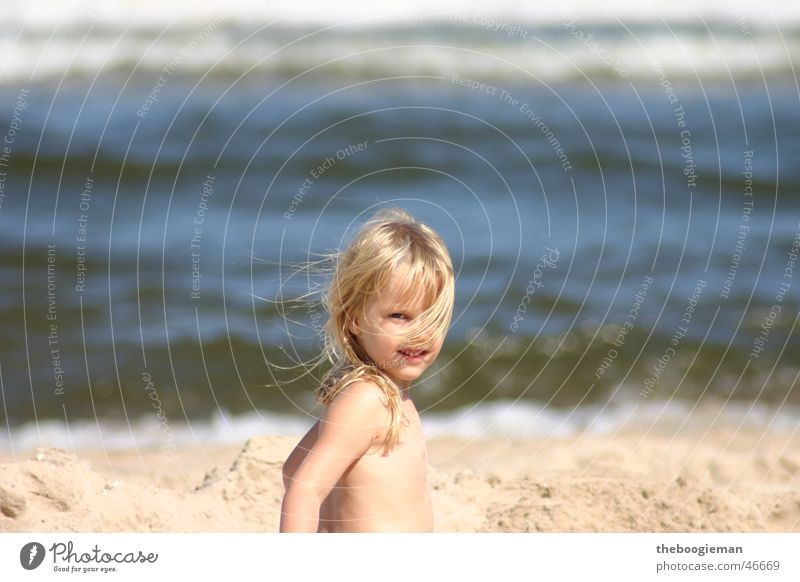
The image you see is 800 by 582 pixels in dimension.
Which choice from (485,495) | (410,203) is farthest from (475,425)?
(410,203)

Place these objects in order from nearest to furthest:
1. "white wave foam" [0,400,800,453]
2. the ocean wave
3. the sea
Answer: "white wave foam" [0,400,800,453] → the sea → the ocean wave

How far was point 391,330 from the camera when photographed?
313cm

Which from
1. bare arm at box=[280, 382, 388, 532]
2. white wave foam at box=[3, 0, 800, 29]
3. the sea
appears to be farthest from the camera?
white wave foam at box=[3, 0, 800, 29]

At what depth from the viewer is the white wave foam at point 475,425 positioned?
6.46 metres

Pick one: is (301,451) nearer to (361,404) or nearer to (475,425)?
(361,404)

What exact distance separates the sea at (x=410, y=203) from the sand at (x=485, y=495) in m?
0.77

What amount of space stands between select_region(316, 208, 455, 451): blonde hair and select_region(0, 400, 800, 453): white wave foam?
3298 millimetres

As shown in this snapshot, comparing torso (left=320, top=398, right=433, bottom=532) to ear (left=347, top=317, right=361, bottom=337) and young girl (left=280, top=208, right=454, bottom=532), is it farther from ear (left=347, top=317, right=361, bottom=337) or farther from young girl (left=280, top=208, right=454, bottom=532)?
ear (left=347, top=317, right=361, bottom=337)

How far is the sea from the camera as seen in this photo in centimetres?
718

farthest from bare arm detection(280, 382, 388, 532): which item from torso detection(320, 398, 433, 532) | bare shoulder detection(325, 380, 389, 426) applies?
torso detection(320, 398, 433, 532)

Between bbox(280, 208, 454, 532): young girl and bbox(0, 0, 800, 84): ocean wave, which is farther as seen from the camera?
bbox(0, 0, 800, 84): ocean wave
